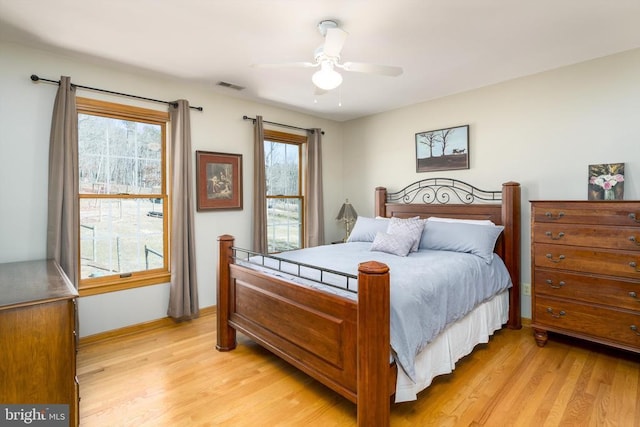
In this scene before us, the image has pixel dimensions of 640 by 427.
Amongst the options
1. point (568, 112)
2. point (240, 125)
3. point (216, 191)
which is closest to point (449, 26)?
point (568, 112)

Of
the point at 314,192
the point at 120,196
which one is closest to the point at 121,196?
the point at 120,196

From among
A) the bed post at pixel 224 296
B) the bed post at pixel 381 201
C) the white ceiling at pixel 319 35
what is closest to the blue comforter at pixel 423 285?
the bed post at pixel 224 296

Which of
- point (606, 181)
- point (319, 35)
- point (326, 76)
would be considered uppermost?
point (319, 35)

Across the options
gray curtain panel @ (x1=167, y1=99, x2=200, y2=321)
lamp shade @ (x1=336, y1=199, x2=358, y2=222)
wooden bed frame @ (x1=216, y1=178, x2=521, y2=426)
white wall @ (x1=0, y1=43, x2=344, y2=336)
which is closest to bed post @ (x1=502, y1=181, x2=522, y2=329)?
wooden bed frame @ (x1=216, y1=178, x2=521, y2=426)

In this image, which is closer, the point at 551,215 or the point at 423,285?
the point at 423,285

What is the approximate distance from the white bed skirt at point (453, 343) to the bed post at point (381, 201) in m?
1.69

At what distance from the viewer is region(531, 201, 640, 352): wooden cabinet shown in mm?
2355

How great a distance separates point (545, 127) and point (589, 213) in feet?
3.35

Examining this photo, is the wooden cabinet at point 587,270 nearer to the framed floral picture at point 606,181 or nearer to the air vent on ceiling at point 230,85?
the framed floral picture at point 606,181

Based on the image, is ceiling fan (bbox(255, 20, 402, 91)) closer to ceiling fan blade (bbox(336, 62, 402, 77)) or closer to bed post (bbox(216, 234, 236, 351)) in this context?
ceiling fan blade (bbox(336, 62, 402, 77))

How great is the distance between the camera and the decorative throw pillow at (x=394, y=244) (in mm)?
2912

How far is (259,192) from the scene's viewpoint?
12.7 ft

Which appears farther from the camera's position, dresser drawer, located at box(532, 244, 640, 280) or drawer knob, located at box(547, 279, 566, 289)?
drawer knob, located at box(547, 279, 566, 289)

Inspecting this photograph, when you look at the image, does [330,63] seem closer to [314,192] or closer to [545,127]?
[545,127]
